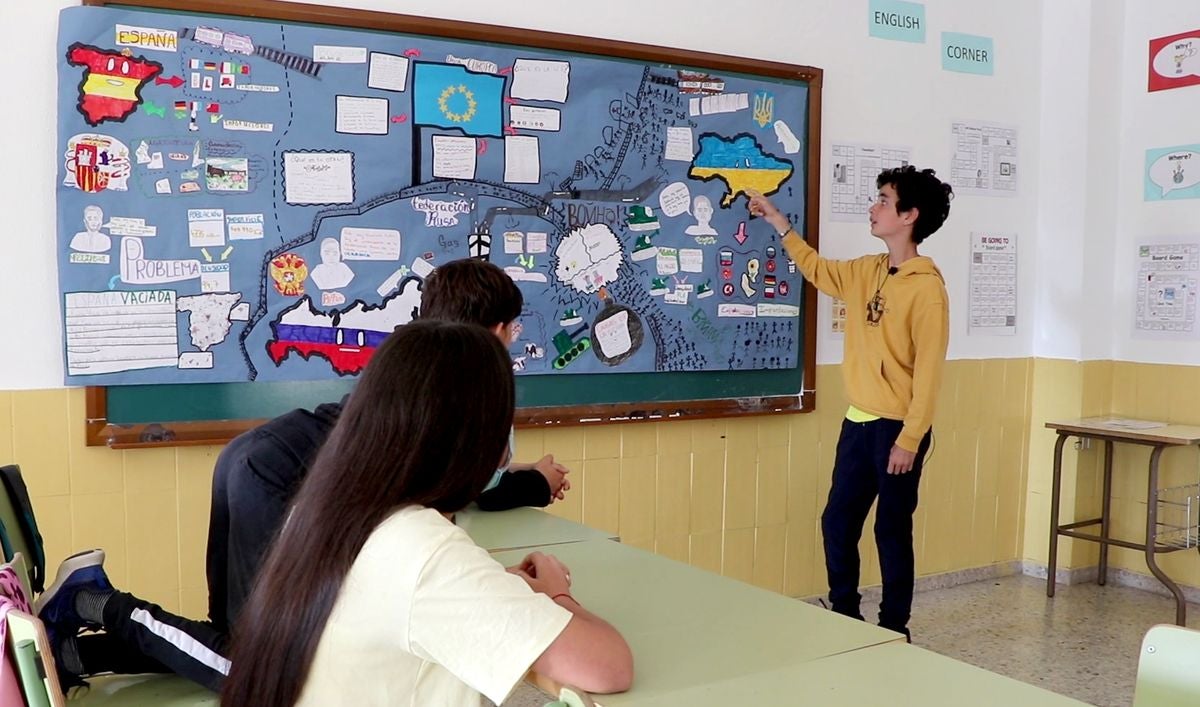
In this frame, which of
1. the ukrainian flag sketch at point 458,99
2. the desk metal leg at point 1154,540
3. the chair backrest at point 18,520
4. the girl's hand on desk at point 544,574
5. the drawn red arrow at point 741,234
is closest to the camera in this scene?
the girl's hand on desk at point 544,574

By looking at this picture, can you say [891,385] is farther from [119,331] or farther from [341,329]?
[119,331]

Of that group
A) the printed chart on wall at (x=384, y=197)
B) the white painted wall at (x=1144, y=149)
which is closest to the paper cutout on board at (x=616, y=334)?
the printed chart on wall at (x=384, y=197)

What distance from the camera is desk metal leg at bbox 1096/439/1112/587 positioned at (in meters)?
4.86

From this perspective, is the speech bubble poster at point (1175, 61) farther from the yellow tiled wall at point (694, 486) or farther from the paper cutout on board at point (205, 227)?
the paper cutout on board at point (205, 227)

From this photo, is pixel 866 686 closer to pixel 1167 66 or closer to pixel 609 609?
pixel 609 609

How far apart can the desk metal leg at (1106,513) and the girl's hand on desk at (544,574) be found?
3.93 meters

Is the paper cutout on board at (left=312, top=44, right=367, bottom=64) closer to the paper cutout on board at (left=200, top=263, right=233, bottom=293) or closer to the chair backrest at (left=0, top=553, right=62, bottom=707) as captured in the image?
the paper cutout on board at (left=200, top=263, right=233, bottom=293)

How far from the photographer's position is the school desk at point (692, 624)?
1.60 metres

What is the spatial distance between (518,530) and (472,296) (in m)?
0.58

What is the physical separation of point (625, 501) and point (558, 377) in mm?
563

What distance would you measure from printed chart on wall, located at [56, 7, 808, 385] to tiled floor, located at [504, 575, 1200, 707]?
128 cm

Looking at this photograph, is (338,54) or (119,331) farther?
(338,54)

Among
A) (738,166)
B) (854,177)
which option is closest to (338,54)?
(738,166)

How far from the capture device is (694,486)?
4.03 m
